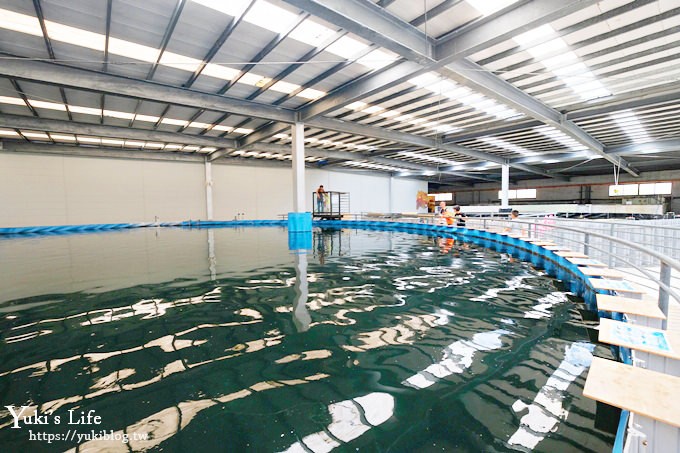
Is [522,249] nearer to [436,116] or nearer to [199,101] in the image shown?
[436,116]

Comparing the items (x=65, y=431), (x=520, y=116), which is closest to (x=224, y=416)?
(x=65, y=431)

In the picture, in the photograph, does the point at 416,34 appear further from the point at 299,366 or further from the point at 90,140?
the point at 90,140

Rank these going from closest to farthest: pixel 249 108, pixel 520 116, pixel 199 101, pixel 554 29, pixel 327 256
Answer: pixel 554 29 < pixel 327 256 < pixel 199 101 < pixel 249 108 < pixel 520 116

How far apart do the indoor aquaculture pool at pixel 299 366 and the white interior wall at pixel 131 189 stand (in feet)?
54.8

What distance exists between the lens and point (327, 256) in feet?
29.0

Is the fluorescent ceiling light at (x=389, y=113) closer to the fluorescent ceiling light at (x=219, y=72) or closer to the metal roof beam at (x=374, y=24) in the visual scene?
the metal roof beam at (x=374, y=24)

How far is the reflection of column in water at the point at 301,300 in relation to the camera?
12.3ft

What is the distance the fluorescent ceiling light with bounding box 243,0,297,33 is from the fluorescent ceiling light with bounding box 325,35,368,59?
1350 mm

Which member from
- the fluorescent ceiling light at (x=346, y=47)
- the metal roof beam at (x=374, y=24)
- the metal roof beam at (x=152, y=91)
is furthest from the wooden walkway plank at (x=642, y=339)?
the metal roof beam at (x=152, y=91)

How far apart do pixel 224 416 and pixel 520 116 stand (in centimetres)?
1597

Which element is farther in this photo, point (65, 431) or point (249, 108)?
point (249, 108)

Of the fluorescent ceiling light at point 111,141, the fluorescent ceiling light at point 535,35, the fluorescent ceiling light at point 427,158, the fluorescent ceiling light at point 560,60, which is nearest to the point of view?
the fluorescent ceiling light at point 535,35

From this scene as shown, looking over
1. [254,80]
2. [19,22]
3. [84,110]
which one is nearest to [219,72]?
[254,80]

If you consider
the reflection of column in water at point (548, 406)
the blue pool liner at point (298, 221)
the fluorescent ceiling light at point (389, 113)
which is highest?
the fluorescent ceiling light at point (389, 113)
